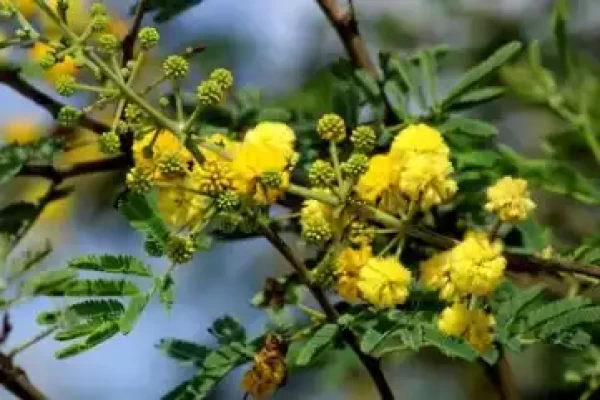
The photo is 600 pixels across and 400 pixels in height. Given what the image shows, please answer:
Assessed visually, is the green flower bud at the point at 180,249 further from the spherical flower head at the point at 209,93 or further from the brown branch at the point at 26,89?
the brown branch at the point at 26,89

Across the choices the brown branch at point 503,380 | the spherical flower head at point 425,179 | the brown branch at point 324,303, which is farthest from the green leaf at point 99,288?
the brown branch at point 503,380

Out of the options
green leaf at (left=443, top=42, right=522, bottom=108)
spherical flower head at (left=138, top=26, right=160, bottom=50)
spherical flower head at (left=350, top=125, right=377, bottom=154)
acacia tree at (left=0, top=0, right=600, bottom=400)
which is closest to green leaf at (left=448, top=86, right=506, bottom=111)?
green leaf at (left=443, top=42, right=522, bottom=108)

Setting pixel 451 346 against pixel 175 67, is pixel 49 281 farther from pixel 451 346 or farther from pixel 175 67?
pixel 451 346

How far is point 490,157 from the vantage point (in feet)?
4.02

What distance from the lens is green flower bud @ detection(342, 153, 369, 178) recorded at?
983 millimetres

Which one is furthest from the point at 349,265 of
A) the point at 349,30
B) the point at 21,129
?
the point at 21,129

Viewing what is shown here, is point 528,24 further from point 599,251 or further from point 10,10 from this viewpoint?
point 10,10

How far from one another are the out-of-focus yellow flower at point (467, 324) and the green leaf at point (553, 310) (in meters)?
0.07

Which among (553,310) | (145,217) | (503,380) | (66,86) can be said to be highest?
(66,86)

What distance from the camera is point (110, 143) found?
0.97 m

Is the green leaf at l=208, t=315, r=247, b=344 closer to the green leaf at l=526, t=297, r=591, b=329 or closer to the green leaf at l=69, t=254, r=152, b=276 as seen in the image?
the green leaf at l=69, t=254, r=152, b=276

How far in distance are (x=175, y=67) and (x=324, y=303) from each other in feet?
0.69

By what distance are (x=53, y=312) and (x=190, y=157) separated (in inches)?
6.4

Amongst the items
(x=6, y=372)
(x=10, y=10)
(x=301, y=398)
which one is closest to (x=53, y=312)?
(x=6, y=372)
